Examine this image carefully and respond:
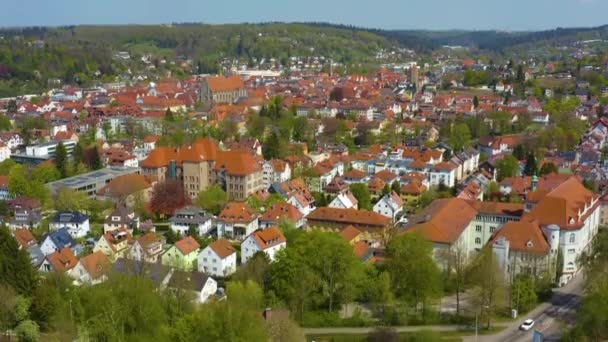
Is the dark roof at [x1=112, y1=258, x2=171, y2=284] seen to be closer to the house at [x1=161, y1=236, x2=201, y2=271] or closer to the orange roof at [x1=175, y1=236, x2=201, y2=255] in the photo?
the house at [x1=161, y1=236, x2=201, y2=271]

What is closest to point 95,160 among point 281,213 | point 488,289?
point 281,213

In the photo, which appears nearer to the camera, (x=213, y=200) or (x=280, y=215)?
(x=280, y=215)

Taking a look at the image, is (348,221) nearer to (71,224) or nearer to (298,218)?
(298,218)

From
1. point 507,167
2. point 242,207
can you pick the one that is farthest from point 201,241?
point 507,167

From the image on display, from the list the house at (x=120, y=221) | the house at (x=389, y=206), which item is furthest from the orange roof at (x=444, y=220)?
the house at (x=120, y=221)

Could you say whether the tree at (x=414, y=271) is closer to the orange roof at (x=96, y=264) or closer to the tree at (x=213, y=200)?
the orange roof at (x=96, y=264)

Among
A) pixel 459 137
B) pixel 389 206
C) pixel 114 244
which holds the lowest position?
pixel 114 244

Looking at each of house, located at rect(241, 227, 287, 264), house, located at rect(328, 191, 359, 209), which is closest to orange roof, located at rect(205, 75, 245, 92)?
house, located at rect(328, 191, 359, 209)
